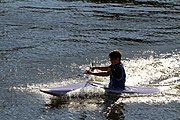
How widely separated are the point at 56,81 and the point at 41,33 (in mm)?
6163

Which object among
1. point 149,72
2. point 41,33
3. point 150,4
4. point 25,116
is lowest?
point 25,116

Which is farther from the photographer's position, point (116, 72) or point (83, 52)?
point (83, 52)

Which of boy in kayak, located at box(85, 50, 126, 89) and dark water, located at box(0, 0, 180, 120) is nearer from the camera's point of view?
dark water, located at box(0, 0, 180, 120)

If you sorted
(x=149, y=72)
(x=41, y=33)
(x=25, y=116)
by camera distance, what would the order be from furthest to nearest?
1. (x=41, y=33)
2. (x=149, y=72)
3. (x=25, y=116)

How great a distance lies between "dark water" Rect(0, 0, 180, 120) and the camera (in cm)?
1209

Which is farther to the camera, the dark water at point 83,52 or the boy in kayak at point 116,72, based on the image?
the boy in kayak at point 116,72

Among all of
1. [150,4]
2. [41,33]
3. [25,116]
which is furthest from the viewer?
[150,4]

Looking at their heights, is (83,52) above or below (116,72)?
above

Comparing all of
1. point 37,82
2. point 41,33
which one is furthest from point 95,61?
point 41,33

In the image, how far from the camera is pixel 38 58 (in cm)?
1636

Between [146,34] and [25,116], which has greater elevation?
[146,34]

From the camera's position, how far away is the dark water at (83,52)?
12086mm

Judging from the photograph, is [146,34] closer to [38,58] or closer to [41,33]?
[41,33]

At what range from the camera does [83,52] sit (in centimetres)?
1731
